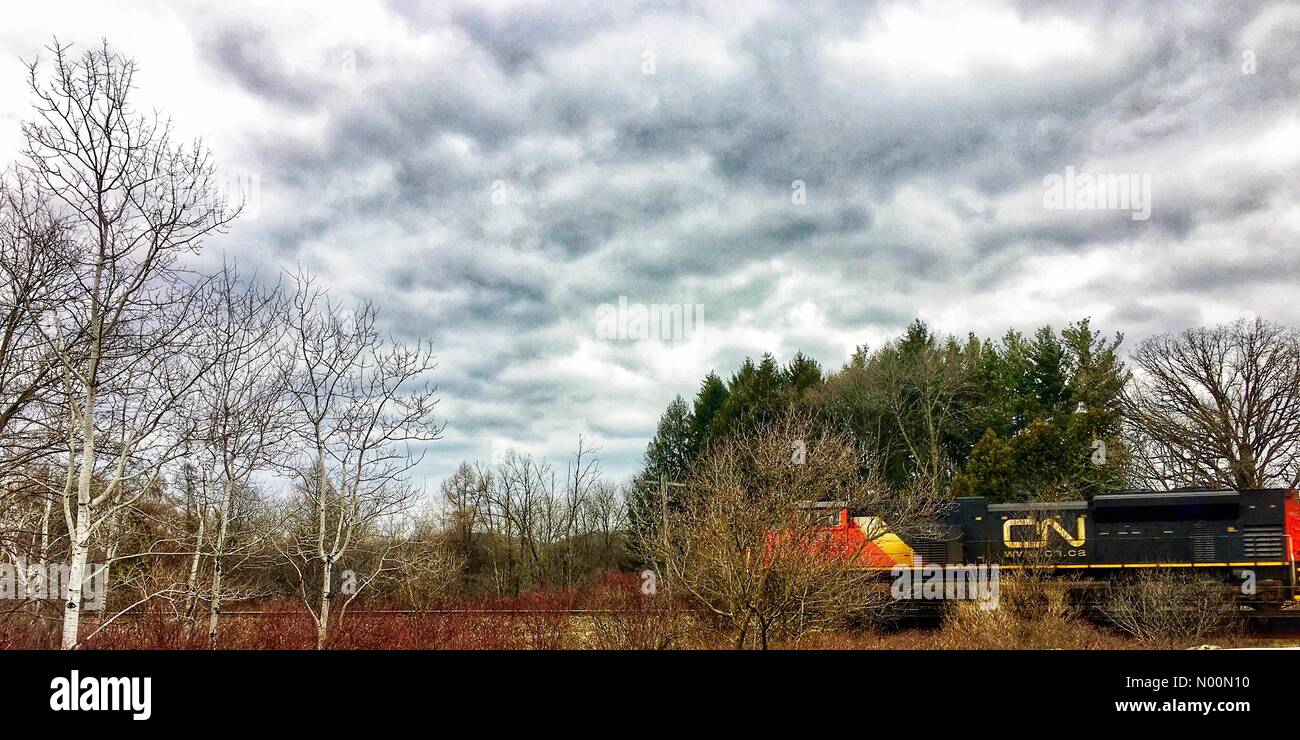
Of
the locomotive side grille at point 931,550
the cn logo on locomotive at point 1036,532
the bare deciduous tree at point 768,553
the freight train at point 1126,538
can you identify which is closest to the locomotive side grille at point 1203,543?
the freight train at point 1126,538

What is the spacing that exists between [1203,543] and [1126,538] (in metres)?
2.06

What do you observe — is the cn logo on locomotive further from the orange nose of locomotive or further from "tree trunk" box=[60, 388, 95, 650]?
"tree trunk" box=[60, 388, 95, 650]

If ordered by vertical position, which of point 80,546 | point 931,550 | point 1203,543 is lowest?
point 931,550

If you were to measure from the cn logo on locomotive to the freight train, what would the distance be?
0.03 meters

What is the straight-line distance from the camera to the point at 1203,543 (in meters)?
24.5

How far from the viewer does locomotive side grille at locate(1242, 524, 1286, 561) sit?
23.8 metres

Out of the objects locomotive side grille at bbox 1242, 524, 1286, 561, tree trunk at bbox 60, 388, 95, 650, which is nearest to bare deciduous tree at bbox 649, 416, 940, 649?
tree trunk at bbox 60, 388, 95, 650

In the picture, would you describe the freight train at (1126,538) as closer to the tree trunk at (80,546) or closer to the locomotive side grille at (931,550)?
the locomotive side grille at (931,550)

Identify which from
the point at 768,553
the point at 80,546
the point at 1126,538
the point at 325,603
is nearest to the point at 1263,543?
the point at 1126,538

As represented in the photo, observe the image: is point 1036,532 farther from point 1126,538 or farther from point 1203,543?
point 1203,543

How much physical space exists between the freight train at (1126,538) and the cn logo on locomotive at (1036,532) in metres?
0.03

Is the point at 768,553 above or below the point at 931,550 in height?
above

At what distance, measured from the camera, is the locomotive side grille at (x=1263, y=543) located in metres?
23.8
